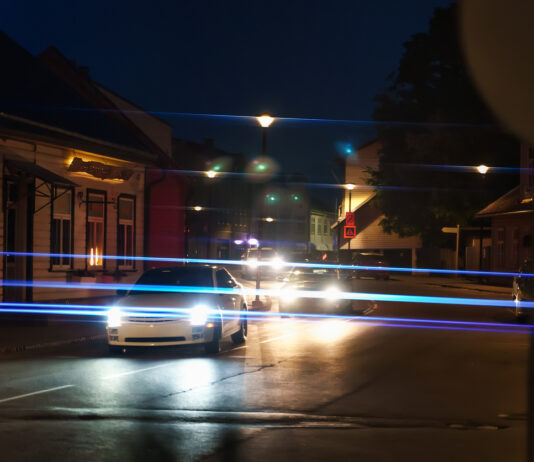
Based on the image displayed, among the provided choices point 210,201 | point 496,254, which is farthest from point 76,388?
point 210,201

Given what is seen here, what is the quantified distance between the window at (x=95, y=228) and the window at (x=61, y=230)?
1.05 metres

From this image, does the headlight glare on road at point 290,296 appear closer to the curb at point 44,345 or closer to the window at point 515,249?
the curb at point 44,345

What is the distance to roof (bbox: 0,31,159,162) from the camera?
22811 mm

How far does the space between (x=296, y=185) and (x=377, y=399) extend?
107m

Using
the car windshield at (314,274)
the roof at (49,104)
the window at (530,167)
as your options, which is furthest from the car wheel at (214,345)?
the window at (530,167)

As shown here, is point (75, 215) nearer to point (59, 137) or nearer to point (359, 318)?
point (59, 137)

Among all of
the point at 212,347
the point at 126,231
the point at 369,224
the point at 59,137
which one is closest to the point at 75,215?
the point at 59,137

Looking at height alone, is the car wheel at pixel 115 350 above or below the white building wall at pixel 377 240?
below

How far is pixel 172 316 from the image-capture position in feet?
46.2

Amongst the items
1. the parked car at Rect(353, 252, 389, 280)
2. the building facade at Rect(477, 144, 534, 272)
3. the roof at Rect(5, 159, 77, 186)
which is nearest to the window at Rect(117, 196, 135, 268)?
the roof at Rect(5, 159, 77, 186)

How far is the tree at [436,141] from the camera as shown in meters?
50.4

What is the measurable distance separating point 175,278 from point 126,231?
41.5ft

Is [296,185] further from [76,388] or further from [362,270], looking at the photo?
[76,388]

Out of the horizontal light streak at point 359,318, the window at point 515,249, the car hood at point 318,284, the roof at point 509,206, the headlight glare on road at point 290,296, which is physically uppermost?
the roof at point 509,206
